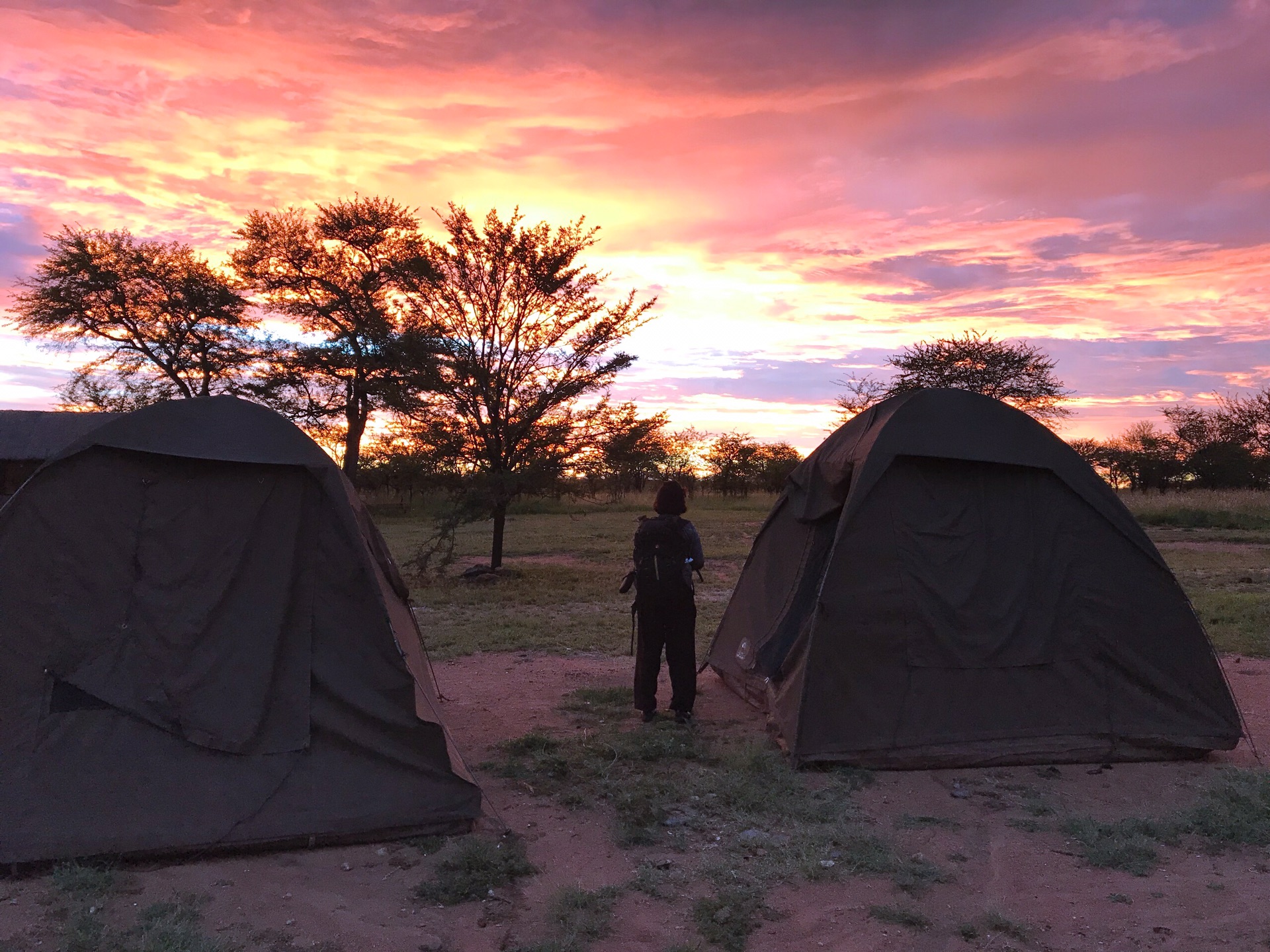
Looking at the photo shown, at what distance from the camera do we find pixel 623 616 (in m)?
13.4

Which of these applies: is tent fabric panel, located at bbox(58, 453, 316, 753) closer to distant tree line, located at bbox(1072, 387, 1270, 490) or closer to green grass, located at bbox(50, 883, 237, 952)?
green grass, located at bbox(50, 883, 237, 952)

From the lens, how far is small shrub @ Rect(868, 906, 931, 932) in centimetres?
439

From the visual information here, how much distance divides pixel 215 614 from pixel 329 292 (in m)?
30.2

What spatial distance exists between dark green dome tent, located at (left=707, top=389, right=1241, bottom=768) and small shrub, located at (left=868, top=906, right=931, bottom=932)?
6.38 feet

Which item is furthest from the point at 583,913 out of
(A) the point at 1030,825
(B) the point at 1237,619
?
(B) the point at 1237,619

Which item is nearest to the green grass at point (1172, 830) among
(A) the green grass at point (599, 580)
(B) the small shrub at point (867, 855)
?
(B) the small shrub at point (867, 855)

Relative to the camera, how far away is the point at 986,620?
679 centimetres

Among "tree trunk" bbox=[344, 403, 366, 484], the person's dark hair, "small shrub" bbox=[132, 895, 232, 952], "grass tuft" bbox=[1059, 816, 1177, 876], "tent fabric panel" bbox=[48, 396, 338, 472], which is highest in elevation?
"tree trunk" bbox=[344, 403, 366, 484]

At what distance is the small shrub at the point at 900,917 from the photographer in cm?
439

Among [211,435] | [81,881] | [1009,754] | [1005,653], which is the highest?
[211,435]

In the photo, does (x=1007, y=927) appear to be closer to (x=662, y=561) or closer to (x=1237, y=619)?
(x=662, y=561)

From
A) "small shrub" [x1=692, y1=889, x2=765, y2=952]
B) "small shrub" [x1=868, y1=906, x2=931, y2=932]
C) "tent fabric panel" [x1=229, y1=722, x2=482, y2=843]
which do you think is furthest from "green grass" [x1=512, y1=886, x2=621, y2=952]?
"small shrub" [x1=868, y1=906, x2=931, y2=932]

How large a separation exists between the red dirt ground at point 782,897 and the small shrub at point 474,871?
9 cm

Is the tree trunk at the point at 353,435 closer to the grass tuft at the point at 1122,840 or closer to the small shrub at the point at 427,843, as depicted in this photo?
the small shrub at the point at 427,843
